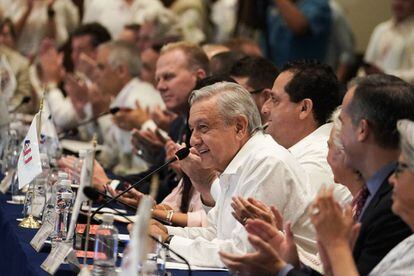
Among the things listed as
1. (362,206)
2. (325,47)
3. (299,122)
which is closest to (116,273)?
(362,206)

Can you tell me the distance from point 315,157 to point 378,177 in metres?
0.97

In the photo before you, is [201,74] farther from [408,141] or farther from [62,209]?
[408,141]

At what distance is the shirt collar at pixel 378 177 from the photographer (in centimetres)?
302

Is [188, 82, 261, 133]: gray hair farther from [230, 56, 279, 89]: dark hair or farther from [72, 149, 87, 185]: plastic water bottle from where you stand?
[72, 149, 87, 185]: plastic water bottle

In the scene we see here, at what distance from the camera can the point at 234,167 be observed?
362 centimetres

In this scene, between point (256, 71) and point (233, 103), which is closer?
point (233, 103)

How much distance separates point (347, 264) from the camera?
2.74 m

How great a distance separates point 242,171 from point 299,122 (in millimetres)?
702

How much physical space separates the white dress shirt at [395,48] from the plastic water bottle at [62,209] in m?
4.00

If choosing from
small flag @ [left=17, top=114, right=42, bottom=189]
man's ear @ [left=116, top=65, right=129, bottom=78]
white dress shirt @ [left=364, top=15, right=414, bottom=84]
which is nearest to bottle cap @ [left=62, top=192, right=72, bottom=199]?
small flag @ [left=17, top=114, right=42, bottom=189]

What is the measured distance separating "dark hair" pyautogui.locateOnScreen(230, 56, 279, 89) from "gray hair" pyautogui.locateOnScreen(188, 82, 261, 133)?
1.15 metres

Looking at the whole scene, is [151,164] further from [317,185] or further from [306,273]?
[306,273]

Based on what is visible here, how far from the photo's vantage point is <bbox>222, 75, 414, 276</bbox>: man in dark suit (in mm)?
2996

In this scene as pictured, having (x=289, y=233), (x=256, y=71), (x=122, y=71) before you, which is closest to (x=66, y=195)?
(x=289, y=233)
